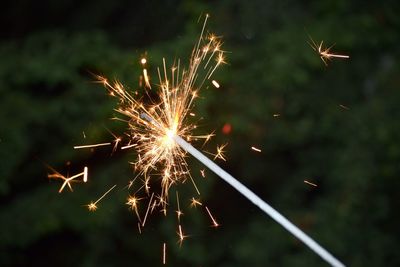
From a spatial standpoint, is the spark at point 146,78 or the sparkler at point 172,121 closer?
the sparkler at point 172,121

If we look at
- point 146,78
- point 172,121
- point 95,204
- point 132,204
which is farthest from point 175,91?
point 132,204

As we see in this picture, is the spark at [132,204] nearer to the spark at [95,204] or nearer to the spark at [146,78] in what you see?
the spark at [95,204]

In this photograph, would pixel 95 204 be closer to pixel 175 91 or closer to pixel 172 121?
pixel 175 91

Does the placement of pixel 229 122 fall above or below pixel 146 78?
below

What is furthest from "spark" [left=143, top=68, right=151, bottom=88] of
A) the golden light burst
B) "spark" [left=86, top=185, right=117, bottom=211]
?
"spark" [left=86, top=185, right=117, bottom=211]

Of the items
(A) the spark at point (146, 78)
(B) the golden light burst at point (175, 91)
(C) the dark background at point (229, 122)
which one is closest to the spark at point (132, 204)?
(C) the dark background at point (229, 122)

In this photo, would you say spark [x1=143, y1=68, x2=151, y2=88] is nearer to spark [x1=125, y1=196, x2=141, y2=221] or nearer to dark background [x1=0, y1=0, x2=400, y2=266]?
dark background [x1=0, y1=0, x2=400, y2=266]

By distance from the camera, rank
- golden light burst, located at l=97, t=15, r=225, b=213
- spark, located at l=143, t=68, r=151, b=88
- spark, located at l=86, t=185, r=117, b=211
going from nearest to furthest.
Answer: golden light burst, located at l=97, t=15, r=225, b=213 < spark, located at l=143, t=68, r=151, b=88 < spark, located at l=86, t=185, r=117, b=211
